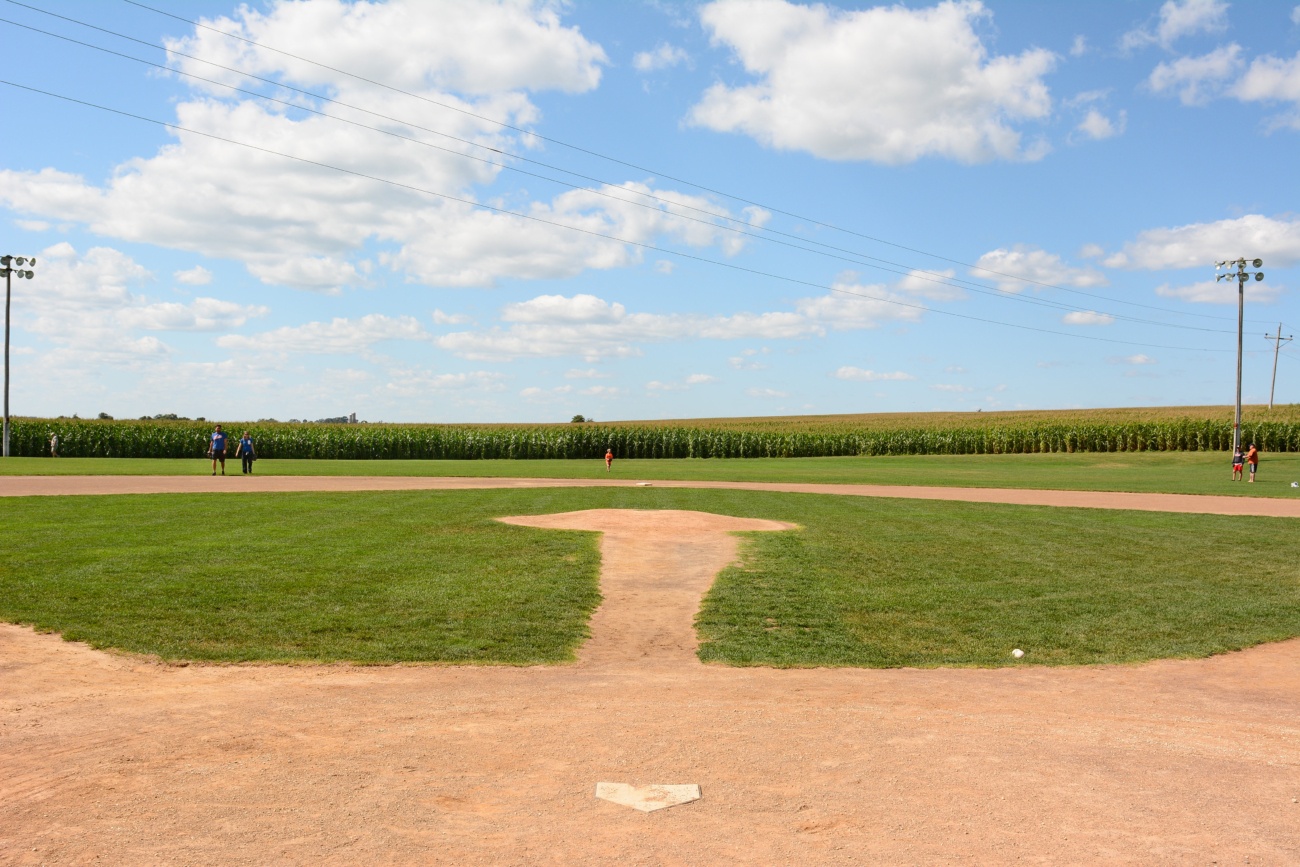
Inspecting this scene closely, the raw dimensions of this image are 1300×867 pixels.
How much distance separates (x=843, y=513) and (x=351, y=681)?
54.9ft

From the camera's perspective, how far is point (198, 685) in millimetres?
8289

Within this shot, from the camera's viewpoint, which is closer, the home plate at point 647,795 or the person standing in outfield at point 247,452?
the home plate at point 647,795

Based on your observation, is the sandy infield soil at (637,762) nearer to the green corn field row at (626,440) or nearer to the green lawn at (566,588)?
the green lawn at (566,588)

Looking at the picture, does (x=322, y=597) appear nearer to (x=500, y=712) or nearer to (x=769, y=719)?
(x=500, y=712)

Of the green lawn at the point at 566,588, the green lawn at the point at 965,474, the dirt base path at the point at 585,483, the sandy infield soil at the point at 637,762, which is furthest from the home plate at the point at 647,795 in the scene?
the green lawn at the point at 965,474

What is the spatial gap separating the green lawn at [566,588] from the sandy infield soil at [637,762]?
92cm

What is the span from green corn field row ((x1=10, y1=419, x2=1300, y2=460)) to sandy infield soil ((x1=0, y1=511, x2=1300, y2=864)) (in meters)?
62.0

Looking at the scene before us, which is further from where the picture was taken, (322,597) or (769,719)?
(322,597)

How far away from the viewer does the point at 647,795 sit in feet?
18.4

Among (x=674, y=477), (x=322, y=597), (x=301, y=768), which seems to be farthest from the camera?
(x=674, y=477)

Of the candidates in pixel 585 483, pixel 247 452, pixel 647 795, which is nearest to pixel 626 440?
pixel 585 483

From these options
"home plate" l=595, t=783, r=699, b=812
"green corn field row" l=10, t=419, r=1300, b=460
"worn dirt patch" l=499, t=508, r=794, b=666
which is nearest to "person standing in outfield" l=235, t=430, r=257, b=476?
"worn dirt patch" l=499, t=508, r=794, b=666

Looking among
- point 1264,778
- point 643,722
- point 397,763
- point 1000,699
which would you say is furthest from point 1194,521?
point 397,763

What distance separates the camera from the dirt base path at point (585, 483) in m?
26.4
